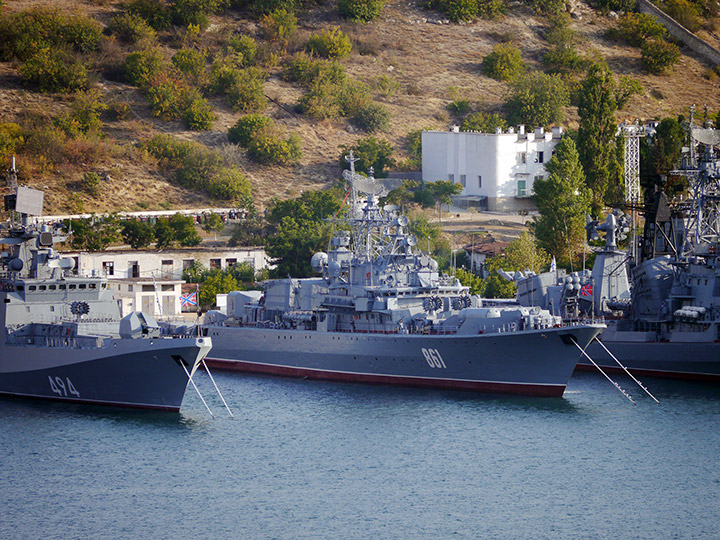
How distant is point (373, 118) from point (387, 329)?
50.7 m

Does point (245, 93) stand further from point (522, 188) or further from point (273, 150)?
point (522, 188)

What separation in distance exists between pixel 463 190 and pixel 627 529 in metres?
56.1

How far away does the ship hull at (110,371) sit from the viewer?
123 feet

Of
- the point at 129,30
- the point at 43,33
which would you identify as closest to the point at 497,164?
the point at 129,30

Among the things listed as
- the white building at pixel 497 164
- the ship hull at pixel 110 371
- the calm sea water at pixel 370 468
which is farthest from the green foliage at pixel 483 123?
the ship hull at pixel 110 371

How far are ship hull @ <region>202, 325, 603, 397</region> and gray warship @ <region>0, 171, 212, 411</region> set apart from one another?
920cm

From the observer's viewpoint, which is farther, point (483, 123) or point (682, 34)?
point (682, 34)

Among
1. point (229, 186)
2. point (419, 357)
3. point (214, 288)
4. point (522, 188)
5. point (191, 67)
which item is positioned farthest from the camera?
point (191, 67)

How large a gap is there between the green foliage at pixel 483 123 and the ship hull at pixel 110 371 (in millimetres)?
55191

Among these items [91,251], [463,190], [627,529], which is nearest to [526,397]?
[627,529]

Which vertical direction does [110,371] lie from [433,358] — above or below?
above

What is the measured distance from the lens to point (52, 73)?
9081 cm

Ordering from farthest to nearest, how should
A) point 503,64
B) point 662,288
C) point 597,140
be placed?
point 503,64
point 597,140
point 662,288

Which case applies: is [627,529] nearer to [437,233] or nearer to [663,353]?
[663,353]
